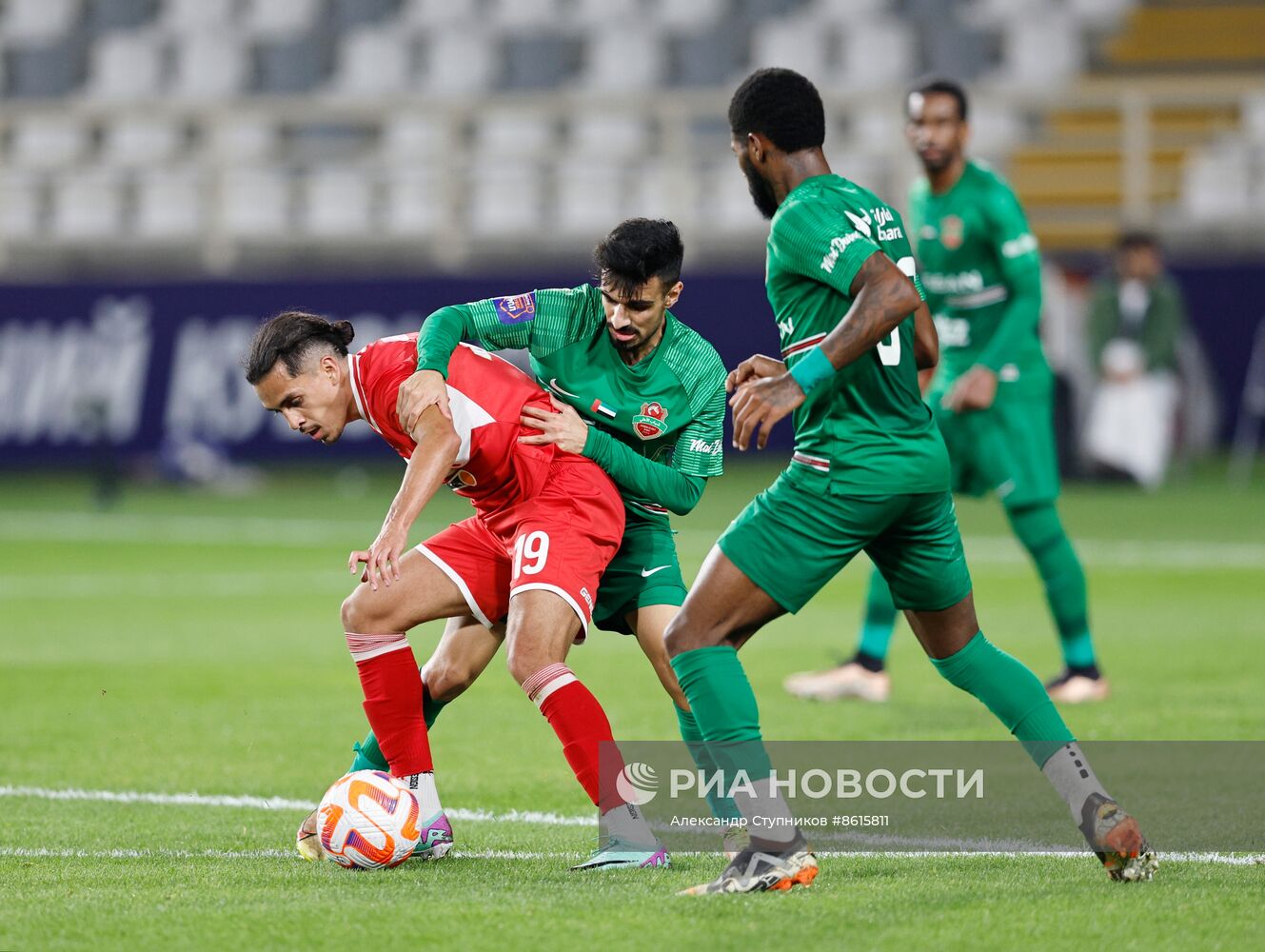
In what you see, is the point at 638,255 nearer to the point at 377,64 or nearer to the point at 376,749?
the point at 376,749

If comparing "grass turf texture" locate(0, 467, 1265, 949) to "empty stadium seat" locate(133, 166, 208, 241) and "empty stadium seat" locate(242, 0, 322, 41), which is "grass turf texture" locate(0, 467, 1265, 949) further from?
"empty stadium seat" locate(242, 0, 322, 41)

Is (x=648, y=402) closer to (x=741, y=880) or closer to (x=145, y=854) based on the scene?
(x=741, y=880)

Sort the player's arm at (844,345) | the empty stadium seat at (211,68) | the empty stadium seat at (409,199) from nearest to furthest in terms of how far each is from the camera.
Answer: the player's arm at (844,345)
the empty stadium seat at (409,199)
the empty stadium seat at (211,68)

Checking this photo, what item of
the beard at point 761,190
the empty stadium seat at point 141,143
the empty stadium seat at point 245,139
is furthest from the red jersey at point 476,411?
the empty stadium seat at point 141,143

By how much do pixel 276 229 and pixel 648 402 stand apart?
16.7 meters

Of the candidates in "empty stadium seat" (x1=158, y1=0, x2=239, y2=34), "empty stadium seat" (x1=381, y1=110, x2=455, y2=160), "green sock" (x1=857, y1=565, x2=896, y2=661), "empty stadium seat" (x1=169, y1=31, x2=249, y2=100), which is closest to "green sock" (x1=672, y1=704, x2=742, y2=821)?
"green sock" (x1=857, y1=565, x2=896, y2=661)

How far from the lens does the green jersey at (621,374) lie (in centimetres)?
549

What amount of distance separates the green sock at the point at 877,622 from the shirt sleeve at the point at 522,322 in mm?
2946

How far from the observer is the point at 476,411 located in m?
5.41

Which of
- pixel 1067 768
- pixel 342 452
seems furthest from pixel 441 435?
pixel 342 452

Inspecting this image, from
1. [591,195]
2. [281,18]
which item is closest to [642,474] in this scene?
[591,195]

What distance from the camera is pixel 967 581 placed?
496 cm

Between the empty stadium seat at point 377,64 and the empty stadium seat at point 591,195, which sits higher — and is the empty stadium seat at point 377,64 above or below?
above

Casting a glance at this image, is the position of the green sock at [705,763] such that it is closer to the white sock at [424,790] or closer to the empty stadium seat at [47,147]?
the white sock at [424,790]
